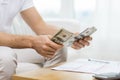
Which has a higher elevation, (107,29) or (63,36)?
(107,29)

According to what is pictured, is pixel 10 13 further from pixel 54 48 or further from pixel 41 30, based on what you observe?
pixel 54 48

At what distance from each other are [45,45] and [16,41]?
0.54ft

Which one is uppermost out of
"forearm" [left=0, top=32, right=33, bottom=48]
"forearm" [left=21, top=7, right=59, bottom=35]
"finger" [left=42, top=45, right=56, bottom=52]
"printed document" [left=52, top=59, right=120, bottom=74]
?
"forearm" [left=21, top=7, right=59, bottom=35]

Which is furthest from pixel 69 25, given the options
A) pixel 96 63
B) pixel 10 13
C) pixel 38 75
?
pixel 38 75

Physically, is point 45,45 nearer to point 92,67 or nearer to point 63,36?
point 63,36

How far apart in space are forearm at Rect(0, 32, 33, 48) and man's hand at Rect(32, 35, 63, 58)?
31 millimetres

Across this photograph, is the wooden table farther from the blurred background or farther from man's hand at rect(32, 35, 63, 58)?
the blurred background

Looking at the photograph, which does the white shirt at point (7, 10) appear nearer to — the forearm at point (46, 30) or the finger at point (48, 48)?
the forearm at point (46, 30)

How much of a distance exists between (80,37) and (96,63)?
6.7 inches

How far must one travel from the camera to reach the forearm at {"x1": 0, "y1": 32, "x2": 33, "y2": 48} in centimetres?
132

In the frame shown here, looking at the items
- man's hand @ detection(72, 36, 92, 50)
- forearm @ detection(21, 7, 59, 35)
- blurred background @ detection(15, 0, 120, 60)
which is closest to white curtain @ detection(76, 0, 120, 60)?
blurred background @ detection(15, 0, 120, 60)

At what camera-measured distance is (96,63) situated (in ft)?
4.58

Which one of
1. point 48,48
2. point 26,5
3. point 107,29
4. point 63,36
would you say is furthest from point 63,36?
point 107,29

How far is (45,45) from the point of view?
127 cm
